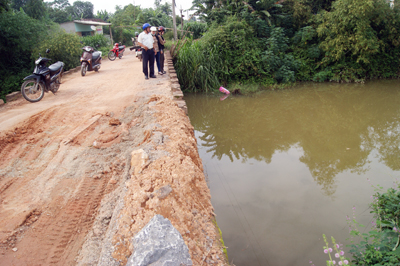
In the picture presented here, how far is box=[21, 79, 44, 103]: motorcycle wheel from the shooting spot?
5.49m

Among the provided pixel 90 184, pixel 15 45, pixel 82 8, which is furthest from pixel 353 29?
pixel 82 8

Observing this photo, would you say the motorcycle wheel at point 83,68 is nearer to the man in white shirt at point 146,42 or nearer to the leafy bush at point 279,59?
the man in white shirt at point 146,42

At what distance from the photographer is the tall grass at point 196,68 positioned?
10.1 m

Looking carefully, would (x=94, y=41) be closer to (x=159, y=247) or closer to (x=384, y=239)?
(x=159, y=247)

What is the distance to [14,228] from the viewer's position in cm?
212

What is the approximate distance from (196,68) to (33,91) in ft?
19.0

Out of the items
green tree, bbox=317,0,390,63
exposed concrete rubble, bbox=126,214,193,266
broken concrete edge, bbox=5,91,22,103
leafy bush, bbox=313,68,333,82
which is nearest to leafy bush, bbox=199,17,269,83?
leafy bush, bbox=313,68,333,82

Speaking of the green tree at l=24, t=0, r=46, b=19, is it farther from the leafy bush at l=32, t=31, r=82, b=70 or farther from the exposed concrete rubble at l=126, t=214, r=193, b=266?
the exposed concrete rubble at l=126, t=214, r=193, b=266

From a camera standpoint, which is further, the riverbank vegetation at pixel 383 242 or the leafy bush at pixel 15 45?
the leafy bush at pixel 15 45

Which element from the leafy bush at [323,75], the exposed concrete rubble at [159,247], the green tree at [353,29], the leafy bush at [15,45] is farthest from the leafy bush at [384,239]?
the leafy bush at [15,45]

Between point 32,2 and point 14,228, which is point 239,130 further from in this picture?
point 32,2

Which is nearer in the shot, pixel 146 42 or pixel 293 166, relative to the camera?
pixel 293 166

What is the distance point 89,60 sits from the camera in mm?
8812

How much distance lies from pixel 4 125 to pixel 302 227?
4538 millimetres
